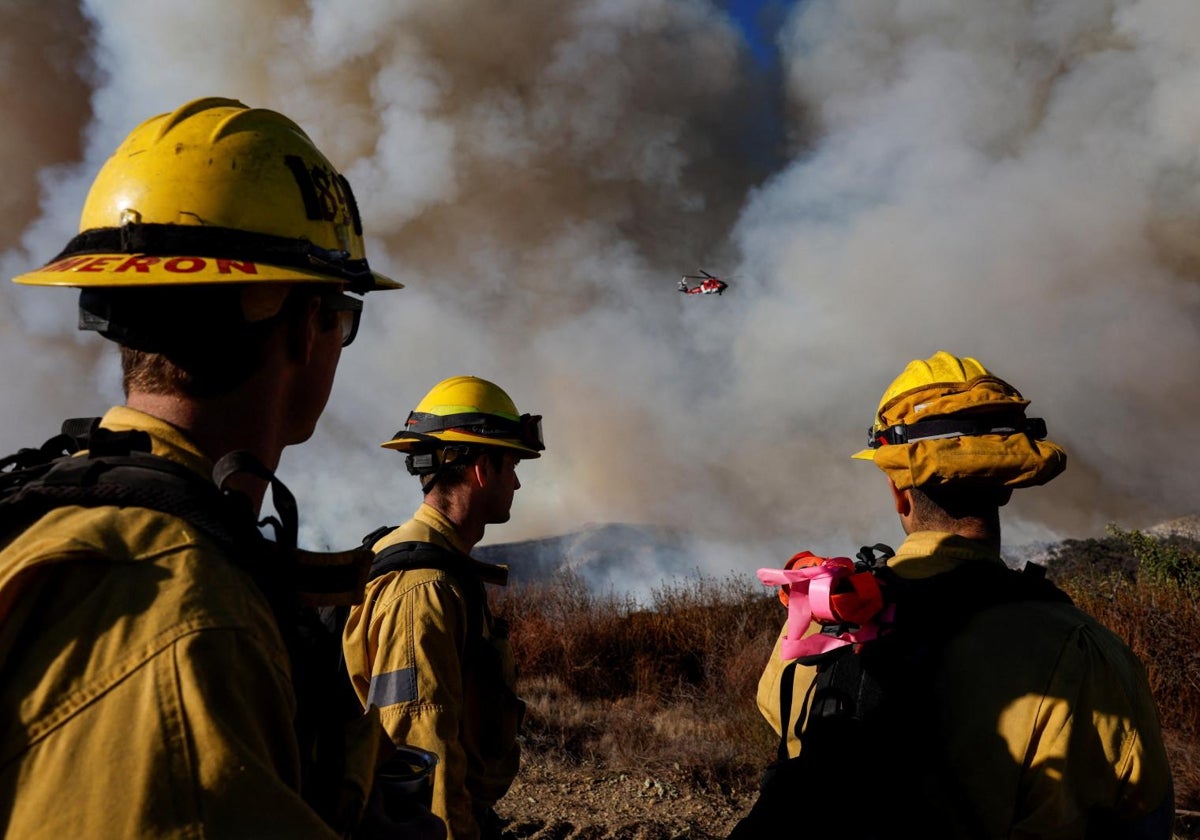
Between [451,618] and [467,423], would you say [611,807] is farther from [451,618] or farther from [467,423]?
[451,618]

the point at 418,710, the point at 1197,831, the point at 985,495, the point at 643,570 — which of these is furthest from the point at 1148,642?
the point at 643,570

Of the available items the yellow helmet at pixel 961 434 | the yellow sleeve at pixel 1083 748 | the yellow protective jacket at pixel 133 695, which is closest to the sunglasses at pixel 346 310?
the yellow protective jacket at pixel 133 695

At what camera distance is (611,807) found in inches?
225

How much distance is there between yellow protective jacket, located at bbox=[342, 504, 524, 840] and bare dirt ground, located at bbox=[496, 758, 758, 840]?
112 inches

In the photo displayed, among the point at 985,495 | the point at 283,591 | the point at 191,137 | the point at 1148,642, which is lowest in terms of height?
the point at 1148,642

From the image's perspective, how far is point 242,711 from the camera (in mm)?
867

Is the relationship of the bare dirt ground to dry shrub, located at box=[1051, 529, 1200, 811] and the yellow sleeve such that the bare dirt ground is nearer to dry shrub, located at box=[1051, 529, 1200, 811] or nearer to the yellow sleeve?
dry shrub, located at box=[1051, 529, 1200, 811]

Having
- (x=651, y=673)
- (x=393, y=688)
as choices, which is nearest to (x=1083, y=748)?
(x=393, y=688)

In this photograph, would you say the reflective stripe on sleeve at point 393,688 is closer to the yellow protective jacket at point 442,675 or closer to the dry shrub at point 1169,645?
the yellow protective jacket at point 442,675

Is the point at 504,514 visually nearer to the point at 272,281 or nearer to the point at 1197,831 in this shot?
the point at 272,281

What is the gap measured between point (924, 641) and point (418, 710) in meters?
1.38

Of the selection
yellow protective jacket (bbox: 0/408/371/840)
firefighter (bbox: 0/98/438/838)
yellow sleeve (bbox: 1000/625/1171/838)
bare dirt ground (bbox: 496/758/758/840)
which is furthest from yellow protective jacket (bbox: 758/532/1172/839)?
bare dirt ground (bbox: 496/758/758/840)

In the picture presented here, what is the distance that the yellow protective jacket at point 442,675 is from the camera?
2324mm

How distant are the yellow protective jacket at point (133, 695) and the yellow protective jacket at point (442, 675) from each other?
4.82ft
